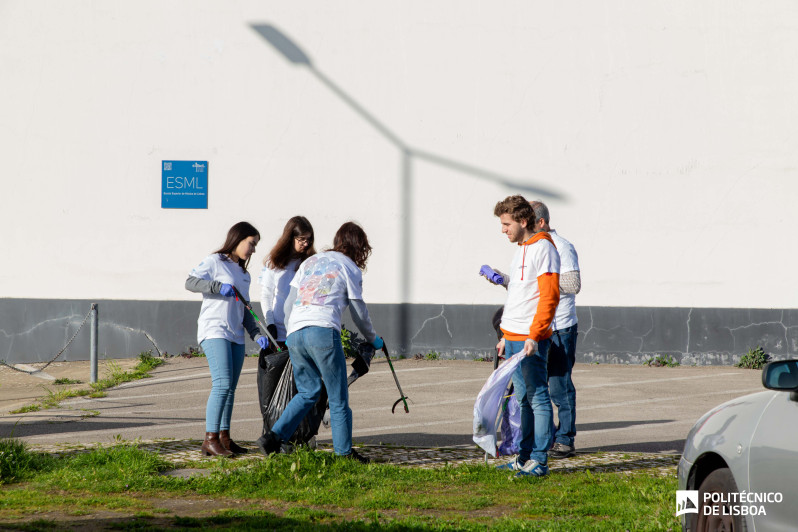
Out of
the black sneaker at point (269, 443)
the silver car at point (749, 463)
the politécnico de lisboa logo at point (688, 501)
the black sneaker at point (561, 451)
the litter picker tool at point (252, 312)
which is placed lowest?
the black sneaker at point (561, 451)

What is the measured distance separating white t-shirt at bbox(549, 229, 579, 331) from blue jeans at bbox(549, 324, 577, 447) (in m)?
0.05

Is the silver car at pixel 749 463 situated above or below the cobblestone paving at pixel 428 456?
above

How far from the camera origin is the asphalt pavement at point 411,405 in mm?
7656

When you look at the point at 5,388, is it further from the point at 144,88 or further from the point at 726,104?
the point at 726,104

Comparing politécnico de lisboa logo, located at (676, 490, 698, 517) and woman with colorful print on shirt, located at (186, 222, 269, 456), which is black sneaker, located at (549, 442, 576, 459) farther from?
politécnico de lisboa logo, located at (676, 490, 698, 517)

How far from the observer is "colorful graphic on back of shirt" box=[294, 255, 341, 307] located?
19.6 feet

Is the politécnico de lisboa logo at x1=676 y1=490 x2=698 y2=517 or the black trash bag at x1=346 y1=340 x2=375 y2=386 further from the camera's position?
the black trash bag at x1=346 y1=340 x2=375 y2=386

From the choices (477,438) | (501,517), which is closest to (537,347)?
(477,438)

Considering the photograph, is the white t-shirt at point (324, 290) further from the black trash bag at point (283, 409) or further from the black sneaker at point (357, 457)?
the black sneaker at point (357, 457)

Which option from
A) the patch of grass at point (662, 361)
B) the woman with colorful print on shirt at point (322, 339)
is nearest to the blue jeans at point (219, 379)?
the woman with colorful print on shirt at point (322, 339)

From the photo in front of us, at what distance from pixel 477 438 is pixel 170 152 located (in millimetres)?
9305

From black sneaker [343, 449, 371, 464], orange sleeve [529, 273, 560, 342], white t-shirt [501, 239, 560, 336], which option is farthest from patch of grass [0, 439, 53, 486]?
orange sleeve [529, 273, 560, 342]

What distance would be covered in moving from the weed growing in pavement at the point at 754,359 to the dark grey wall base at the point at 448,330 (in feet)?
0.26

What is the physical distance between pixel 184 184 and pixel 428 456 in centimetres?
834
